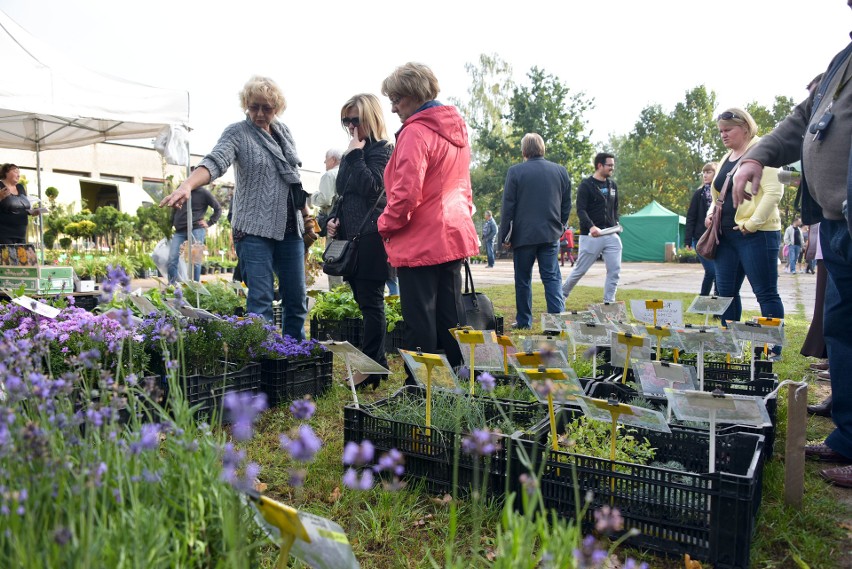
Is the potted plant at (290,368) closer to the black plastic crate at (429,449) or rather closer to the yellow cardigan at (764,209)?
the black plastic crate at (429,449)

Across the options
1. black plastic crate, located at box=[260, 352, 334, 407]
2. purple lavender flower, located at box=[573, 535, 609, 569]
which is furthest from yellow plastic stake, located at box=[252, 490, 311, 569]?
black plastic crate, located at box=[260, 352, 334, 407]

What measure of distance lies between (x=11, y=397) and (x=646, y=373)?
2.32 metres

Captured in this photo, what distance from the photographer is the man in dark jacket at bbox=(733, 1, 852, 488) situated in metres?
2.54

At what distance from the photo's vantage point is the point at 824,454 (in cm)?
288

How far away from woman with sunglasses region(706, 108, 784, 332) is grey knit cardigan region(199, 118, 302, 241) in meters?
3.18

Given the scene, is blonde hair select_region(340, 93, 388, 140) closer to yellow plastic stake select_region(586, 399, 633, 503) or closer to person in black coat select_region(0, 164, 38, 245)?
yellow plastic stake select_region(586, 399, 633, 503)

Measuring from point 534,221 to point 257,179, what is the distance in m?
3.15

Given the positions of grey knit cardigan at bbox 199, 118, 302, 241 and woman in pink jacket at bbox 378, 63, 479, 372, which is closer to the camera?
woman in pink jacket at bbox 378, 63, 479, 372

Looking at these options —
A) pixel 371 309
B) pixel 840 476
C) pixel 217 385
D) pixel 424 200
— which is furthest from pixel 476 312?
pixel 840 476

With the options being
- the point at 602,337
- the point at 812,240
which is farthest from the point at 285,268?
the point at 812,240

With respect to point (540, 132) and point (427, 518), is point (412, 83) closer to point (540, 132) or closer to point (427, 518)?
point (427, 518)

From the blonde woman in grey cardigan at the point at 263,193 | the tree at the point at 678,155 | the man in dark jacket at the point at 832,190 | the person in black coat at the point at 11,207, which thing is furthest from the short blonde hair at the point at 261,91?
the tree at the point at 678,155

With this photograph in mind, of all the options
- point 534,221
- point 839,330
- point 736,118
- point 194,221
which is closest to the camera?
point 839,330

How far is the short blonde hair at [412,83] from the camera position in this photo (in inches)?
137
